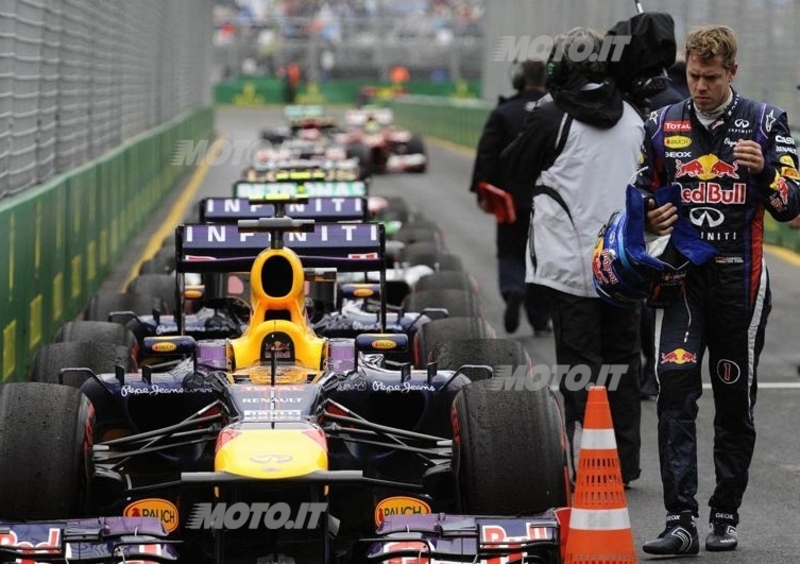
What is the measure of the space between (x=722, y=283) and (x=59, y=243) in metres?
7.35

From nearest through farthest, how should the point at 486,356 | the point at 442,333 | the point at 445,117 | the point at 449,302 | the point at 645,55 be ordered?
1. the point at 486,356
2. the point at 645,55
3. the point at 442,333
4. the point at 449,302
5. the point at 445,117

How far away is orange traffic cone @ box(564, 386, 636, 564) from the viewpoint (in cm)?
627

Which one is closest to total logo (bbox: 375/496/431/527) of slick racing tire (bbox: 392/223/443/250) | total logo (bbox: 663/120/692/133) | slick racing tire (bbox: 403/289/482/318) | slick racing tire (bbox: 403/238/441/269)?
total logo (bbox: 663/120/692/133)

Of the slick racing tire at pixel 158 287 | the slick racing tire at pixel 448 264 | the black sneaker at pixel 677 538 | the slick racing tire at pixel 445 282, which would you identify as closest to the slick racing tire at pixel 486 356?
the black sneaker at pixel 677 538

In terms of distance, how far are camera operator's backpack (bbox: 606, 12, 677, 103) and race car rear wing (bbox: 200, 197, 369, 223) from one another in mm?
3012

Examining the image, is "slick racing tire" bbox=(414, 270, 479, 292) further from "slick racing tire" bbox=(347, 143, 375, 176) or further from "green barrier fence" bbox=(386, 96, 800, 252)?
"green barrier fence" bbox=(386, 96, 800, 252)

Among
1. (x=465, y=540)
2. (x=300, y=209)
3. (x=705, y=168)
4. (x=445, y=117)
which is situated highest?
(x=705, y=168)

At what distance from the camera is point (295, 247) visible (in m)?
9.68

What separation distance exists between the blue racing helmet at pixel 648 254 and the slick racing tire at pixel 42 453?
85.0 inches

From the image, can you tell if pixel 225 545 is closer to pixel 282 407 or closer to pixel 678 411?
pixel 282 407

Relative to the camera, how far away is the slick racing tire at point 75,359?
8.39 meters

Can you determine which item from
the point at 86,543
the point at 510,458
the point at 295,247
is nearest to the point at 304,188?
the point at 295,247

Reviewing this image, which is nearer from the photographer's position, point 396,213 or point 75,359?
point 75,359

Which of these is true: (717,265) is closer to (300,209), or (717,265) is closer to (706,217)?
(706,217)
